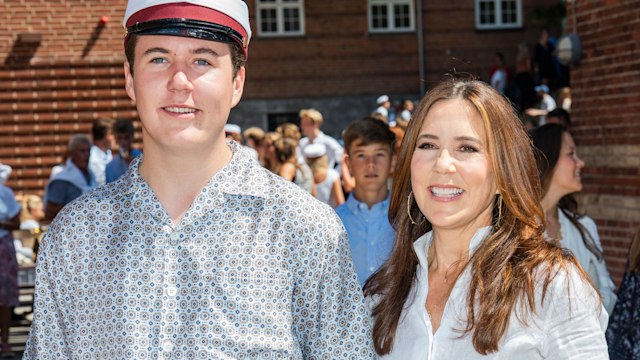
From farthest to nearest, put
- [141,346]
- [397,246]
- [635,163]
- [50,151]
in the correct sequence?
[50,151] → [635,163] → [397,246] → [141,346]

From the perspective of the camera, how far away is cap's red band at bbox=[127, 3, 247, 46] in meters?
3.21

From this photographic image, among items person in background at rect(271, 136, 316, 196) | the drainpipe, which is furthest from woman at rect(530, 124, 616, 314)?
the drainpipe

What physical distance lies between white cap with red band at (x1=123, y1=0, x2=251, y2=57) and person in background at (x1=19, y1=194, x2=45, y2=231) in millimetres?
9309

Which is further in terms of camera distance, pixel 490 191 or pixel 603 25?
pixel 603 25

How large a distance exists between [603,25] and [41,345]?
6826 mm

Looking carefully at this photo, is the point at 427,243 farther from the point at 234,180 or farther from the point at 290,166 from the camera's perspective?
the point at 290,166

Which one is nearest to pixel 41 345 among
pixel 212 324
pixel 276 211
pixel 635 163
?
pixel 212 324

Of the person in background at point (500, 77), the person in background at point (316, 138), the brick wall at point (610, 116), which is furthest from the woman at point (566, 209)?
the person in background at point (500, 77)

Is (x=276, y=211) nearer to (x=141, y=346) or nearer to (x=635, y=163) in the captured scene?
(x=141, y=346)

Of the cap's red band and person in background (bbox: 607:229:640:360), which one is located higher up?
the cap's red band

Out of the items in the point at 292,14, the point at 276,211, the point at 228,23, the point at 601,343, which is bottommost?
the point at 601,343

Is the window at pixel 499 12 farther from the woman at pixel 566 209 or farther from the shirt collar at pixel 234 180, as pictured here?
the shirt collar at pixel 234 180

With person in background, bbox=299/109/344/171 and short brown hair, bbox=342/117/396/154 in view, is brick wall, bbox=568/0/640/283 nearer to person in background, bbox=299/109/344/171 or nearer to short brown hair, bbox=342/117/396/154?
short brown hair, bbox=342/117/396/154

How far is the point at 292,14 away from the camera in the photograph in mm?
25719
